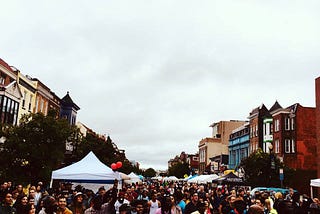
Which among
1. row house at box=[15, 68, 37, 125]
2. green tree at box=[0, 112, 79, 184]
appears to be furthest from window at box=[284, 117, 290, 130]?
green tree at box=[0, 112, 79, 184]

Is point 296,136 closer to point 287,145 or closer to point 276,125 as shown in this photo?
point 287,145

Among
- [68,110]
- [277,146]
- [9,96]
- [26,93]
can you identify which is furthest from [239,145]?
[9,96]

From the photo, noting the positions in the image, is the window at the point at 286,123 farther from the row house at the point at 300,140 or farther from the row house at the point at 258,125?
the row house at the point at 258,125

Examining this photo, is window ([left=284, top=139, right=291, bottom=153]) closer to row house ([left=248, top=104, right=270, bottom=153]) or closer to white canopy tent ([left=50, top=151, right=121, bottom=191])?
row house ([left=248, top=104, right=270, bottom=153])

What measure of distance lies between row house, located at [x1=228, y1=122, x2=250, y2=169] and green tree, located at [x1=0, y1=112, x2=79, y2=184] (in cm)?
4320

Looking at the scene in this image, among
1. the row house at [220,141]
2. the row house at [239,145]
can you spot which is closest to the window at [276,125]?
the row house at [239,145]

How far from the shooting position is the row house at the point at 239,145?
62.7 metres

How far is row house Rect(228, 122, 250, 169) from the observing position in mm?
62719

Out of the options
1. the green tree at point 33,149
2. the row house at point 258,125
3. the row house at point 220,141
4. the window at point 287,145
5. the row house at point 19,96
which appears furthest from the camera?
the row house at point 220,141

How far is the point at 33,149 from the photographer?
2259cm

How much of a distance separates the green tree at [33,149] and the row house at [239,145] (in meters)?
43.2

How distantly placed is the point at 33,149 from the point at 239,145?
49190 millimetres

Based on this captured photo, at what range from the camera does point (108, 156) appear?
4616cm

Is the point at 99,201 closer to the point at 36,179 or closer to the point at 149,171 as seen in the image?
the point at 36,179
